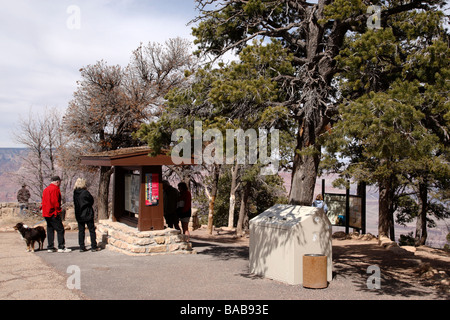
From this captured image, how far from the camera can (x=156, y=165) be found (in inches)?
449

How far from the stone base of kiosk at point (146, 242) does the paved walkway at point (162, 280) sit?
32cm

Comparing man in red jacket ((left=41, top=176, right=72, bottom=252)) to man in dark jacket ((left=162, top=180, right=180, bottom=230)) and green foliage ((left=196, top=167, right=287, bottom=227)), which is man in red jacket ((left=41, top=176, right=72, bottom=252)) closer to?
man in dark jacket ((left=162, top=180, right=180, bottom=230))

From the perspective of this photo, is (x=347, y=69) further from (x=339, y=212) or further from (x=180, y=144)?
(x=339, y=212)

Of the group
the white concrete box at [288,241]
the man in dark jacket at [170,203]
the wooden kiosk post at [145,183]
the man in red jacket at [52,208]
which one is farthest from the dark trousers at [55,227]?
the white concrete box at [288,241]

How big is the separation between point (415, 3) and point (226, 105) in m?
4.68

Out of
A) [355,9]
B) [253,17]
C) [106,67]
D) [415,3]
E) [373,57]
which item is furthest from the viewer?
[106,67]

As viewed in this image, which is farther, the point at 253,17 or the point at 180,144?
the point at 253,17

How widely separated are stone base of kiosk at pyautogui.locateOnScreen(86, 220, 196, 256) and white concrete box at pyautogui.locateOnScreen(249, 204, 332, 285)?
9.71ft

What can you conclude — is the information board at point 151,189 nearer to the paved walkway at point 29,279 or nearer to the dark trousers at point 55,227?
the dark trousers at point 55,227

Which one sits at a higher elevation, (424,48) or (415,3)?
(415,3)

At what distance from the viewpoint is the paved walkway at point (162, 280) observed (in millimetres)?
7000

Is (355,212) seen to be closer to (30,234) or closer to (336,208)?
(336,208)

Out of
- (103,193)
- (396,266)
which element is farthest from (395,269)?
(103,193)

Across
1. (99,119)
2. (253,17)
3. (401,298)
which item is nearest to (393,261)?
(401,298)
